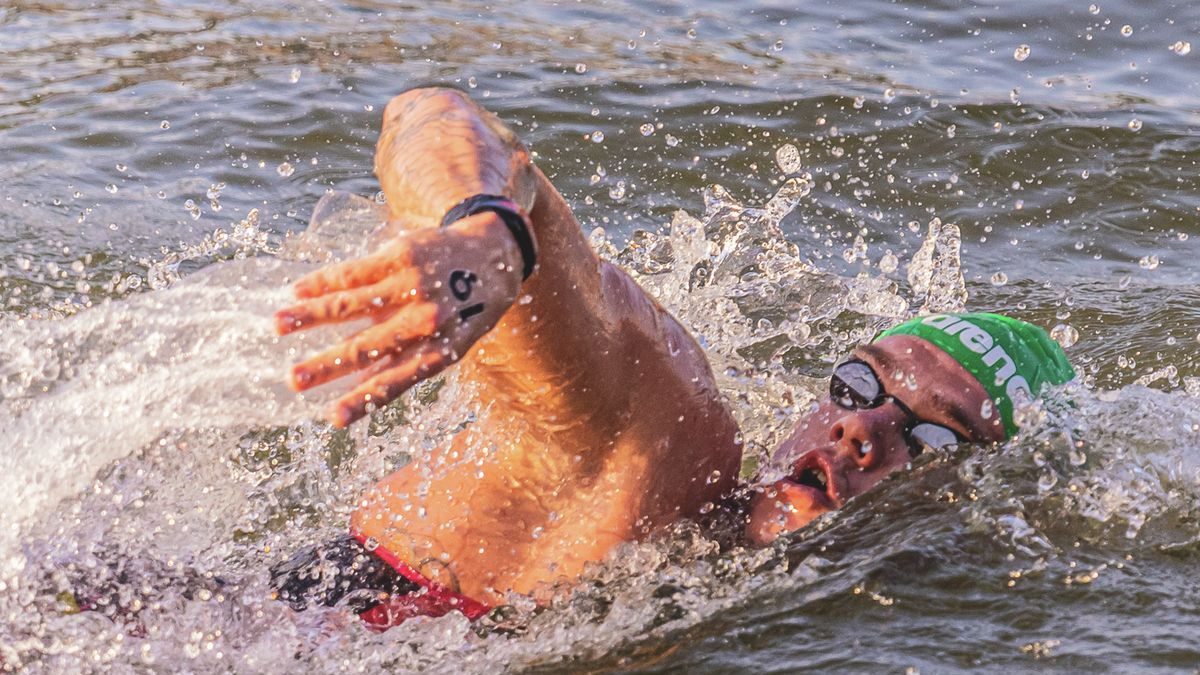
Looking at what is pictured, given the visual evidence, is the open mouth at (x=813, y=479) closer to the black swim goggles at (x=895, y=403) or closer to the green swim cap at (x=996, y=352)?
the black swim goggles at (x=895, y=403)

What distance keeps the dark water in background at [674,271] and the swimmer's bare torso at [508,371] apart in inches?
8.0

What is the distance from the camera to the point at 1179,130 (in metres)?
7.28

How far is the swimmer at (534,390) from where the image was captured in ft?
7.43

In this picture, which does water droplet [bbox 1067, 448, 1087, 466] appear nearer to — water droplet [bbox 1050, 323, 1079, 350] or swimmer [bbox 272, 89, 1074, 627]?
swimmer [bbox 272, 89, 1074, 627]

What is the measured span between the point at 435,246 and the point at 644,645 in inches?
55.9

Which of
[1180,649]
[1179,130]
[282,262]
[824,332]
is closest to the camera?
[282,262]

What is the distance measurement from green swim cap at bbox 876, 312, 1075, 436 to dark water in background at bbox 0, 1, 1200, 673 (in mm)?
160

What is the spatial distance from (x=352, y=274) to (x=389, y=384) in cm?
18

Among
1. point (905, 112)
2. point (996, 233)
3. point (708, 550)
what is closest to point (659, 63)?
point (905, 112)

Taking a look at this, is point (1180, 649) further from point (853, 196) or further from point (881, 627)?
point (853, 196)

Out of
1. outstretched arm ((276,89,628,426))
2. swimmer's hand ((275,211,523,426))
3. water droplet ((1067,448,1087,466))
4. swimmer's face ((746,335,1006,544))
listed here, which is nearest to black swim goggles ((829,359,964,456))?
swimmer's face ((746,335,1006,544))

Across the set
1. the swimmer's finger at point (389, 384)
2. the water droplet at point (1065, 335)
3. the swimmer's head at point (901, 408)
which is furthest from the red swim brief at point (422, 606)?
the water droplet at point (1065, 335)

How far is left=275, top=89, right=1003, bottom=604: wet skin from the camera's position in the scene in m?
2.25

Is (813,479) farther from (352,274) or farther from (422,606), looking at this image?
(352,274)
